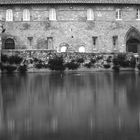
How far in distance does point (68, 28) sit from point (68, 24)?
0.43m

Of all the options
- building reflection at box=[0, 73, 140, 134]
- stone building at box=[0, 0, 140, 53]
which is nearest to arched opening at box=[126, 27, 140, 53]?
stone building at box=[0, 0, 140, 53]

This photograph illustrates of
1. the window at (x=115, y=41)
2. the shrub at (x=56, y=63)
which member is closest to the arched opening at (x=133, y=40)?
the window at (x=115, y=41)

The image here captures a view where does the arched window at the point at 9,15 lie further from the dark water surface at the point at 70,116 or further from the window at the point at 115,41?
the dark water surface at the point at 70,116

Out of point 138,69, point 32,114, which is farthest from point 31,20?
point 32,114

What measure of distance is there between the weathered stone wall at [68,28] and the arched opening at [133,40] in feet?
3.74

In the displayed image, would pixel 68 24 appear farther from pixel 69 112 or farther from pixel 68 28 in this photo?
pixel 69 112

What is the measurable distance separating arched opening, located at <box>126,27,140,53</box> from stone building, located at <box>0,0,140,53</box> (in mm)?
409

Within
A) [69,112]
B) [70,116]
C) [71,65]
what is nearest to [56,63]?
[71,65]

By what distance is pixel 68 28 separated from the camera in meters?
52.9

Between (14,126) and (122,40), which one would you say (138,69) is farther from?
(14,126)

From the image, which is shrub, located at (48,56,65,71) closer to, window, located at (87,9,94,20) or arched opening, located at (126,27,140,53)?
window, located at (87,9,94,20)

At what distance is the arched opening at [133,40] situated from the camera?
54.2 metres

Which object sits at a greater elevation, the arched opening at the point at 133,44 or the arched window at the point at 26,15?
the arched window at the point at 26,15

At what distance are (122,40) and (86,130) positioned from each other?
42.9 metres
